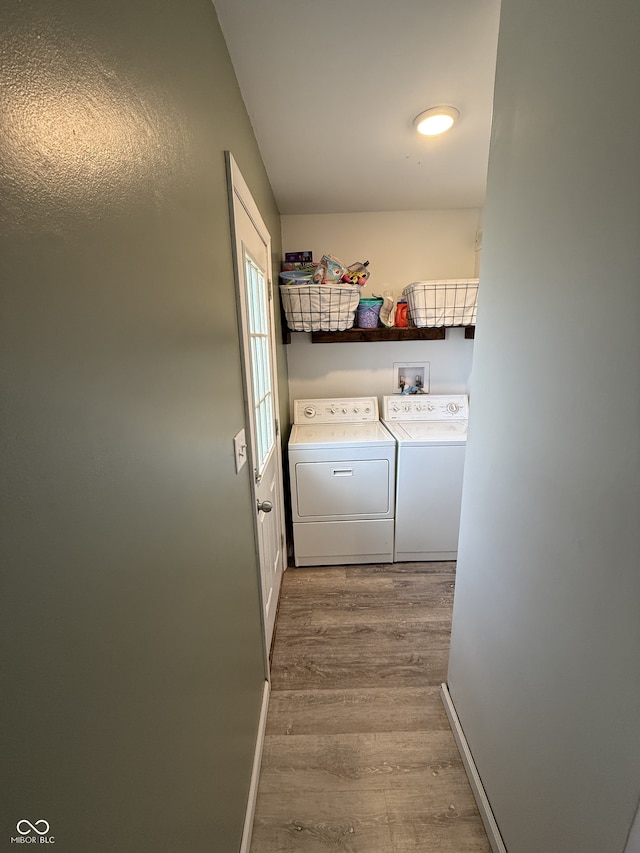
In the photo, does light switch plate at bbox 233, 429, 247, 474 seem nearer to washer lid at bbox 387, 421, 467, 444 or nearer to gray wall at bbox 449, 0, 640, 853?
gray wall at bbox 449, 0, 640, 853

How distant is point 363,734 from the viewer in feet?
4.41

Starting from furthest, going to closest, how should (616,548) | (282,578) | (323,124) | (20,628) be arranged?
1. (282,578)
2. (323,124)
3. (616,548)
4. (20,628)

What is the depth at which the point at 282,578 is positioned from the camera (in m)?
2.22

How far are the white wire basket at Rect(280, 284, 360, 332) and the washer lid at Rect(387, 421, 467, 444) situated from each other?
0.85 metres

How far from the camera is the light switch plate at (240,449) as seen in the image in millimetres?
1094

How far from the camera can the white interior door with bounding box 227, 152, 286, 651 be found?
121cm

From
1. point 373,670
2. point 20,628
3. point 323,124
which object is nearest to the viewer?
point 20,628

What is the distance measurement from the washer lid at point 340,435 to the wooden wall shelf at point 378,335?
0.65m

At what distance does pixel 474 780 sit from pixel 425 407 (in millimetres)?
2074

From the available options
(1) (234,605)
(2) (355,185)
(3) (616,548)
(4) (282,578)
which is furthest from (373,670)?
(2) (355,185)

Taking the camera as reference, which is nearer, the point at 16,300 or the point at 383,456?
the point at 16,300

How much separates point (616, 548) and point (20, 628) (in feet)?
2.77

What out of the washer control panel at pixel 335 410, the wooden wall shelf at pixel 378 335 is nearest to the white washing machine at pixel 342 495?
the washer control panel at pixel 335 410

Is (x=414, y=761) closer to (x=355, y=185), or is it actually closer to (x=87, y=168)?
(x=87, y=168)
